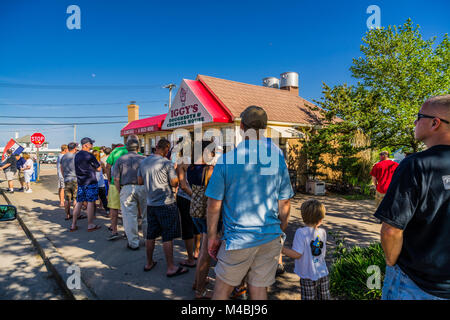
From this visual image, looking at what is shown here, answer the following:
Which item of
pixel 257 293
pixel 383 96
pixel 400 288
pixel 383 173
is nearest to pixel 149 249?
pixel 257 293

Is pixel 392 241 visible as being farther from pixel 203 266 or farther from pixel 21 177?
pixel 21 177

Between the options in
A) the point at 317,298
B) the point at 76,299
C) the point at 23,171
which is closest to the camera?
the point at 317,298

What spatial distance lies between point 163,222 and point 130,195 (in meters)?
1.16

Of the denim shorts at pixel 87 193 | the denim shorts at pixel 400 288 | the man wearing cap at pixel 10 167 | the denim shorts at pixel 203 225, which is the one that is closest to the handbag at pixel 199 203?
the denim shorts at pixel 203 225

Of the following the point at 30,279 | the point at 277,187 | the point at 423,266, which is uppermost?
the point at 277,187

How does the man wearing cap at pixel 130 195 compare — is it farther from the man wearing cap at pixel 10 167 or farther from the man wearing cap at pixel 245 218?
the man wearing cap at pixel 10 167

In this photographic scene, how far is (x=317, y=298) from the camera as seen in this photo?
240 centimetres

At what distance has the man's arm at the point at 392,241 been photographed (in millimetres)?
1435

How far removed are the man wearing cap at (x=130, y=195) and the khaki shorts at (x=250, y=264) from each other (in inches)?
106

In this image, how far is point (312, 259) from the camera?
236 cm

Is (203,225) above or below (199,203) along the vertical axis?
below

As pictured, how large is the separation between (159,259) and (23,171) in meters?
10.4
